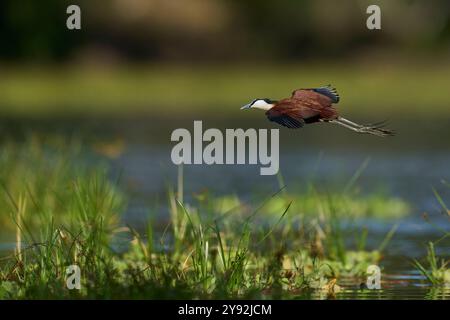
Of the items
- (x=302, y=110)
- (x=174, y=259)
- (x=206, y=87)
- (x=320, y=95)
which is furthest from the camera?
(x=206, y=87)

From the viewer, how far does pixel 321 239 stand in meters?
9.95

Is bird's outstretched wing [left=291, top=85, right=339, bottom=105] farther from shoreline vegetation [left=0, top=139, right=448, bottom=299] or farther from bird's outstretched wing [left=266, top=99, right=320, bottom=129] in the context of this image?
shoreline vegetation [left=0, top=139, right=448, bottom=299]

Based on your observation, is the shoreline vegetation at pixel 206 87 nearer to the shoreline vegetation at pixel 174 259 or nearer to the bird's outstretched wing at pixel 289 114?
the shoreline vegetation at pixel 174 259

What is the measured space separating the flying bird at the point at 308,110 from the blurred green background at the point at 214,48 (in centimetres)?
2137

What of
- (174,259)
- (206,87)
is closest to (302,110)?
(174,259)

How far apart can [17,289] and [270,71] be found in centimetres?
2698

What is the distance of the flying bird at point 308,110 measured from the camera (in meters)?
7.12

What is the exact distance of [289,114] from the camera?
7176 millimetres

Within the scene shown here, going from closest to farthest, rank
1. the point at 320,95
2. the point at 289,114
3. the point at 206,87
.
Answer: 1. the point at 289,114
2. the point at 320,95
3. the point at 206,87

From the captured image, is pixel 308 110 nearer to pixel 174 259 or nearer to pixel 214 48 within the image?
pixel 174 259

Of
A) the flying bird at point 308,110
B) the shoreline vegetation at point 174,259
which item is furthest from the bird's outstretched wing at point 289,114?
the shoreline vegetation at point 174,259

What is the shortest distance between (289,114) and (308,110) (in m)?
0.16

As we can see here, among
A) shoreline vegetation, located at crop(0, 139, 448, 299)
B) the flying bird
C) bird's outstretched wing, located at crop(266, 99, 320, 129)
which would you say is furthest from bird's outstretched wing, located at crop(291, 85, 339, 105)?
shoreline vegetation, located at crop(0, 139, 448, 299)
